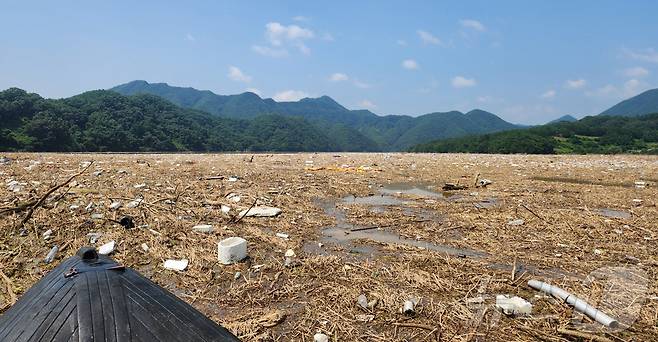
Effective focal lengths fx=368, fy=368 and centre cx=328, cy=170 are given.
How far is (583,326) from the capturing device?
141 inches

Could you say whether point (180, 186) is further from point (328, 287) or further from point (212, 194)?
point (328, 287)

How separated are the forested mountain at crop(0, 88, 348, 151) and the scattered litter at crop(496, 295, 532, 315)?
61105mm

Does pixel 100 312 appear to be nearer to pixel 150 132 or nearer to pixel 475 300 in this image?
pixel 475 300

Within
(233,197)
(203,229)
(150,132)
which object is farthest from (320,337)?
(150,132)

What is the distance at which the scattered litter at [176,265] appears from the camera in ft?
16.3

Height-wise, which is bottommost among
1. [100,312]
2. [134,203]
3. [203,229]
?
[203,229]

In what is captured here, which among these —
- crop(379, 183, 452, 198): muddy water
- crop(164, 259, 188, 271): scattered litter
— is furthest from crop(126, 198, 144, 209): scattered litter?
crop(379, 183, 452, 198): muddy water

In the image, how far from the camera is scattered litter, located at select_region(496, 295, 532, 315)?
3.84 metres

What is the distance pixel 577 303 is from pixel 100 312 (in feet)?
14.3

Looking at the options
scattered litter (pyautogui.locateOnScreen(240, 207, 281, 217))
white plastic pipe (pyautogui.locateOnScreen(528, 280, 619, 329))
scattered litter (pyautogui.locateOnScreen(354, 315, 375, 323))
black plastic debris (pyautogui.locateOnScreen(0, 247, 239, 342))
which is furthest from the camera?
scattered litter (pyautogui.locateOnScreen(240, 207, 281, 217))

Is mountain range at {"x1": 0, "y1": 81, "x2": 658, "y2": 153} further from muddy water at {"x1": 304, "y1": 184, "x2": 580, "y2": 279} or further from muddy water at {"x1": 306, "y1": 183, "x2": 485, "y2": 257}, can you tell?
muddy water at {"x1": 304, "y1": 184, "x2": 580, "y2": 279}

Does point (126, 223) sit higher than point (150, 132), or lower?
lower

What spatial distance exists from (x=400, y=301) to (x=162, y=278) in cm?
302

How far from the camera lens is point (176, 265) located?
197 inches
